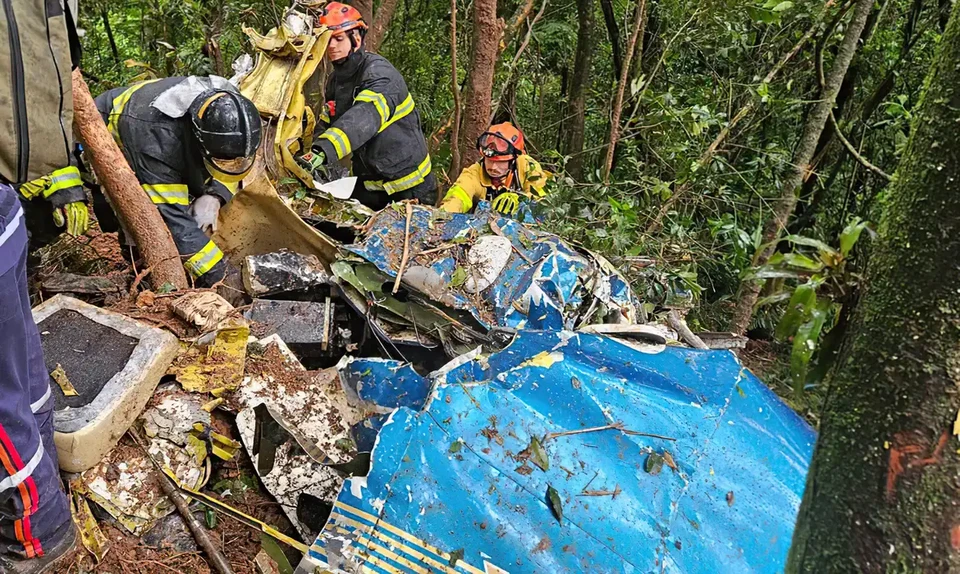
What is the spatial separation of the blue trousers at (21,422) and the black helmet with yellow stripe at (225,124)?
1164 mm

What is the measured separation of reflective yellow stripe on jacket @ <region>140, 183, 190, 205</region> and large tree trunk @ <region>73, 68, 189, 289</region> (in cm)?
19

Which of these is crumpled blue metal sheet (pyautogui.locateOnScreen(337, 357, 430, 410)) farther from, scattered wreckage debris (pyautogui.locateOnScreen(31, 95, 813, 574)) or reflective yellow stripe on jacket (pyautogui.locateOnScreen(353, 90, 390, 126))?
reflective yellow stripe on jacket (pyautogui.locateOnScreen(353, 90, 390, 126))

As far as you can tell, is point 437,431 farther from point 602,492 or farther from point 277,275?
point 277,275

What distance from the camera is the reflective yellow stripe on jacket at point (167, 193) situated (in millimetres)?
2779

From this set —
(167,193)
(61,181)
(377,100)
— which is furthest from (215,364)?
(377,100)

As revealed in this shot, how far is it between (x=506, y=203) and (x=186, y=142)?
2076 mm

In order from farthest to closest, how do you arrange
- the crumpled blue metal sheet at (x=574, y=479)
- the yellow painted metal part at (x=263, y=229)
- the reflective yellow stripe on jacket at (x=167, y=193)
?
the yellow painted metal part at (x=263, y=229) → the reflective yellow stripe on jacket at (x=167, y=193) → the crumpled blue metal sheet at (x=574, y=479)

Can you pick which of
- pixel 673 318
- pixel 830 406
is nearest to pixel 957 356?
pixel 830 406

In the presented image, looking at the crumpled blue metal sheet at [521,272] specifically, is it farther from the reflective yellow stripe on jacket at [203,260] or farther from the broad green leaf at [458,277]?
the reflective yellow stripe on jacket at [203,260]

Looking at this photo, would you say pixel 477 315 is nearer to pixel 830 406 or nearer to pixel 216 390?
pixel 216 390

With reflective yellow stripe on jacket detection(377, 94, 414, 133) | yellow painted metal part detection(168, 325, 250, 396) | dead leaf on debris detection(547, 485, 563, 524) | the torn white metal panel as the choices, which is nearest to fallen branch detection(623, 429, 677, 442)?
dead leaf on debris detection(547, 485, 563, 524)

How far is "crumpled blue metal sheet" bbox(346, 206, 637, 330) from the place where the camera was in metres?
2.79

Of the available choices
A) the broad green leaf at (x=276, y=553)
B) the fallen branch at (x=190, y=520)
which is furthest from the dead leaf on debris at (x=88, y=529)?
the broad green leaf at (x=276, y=553)

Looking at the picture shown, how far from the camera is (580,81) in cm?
726
